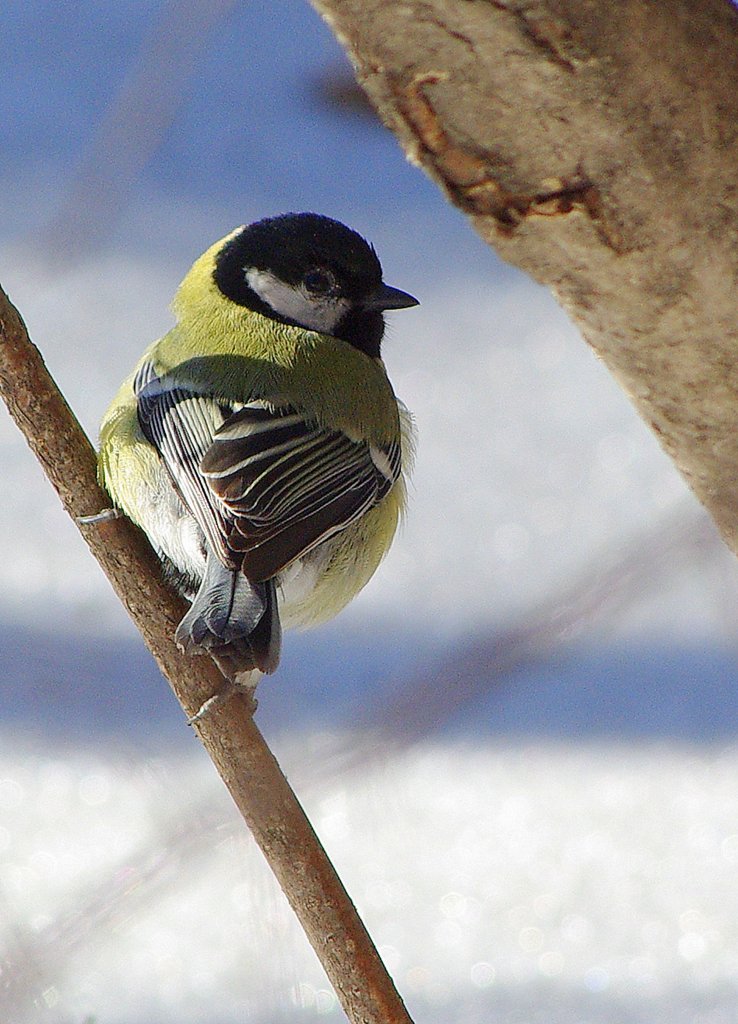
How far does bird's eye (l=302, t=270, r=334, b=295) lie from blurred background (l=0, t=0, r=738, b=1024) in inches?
10.4

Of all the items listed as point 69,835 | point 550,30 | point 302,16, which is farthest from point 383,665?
point 302,16

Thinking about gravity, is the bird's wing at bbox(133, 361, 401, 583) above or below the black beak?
below

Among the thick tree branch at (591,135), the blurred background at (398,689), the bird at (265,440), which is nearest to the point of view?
the thick tree branch at (591,135)

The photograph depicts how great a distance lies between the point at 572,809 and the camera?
2.14 metres

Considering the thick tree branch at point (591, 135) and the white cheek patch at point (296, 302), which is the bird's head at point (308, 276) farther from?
the thick tree branch at point (591, 135)

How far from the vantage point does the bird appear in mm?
1165

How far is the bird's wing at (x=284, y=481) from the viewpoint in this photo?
46.5 inches

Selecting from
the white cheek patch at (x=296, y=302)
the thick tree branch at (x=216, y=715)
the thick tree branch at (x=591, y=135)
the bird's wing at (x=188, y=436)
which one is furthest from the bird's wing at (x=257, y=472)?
the thick tree branch at (x=591, y=135)

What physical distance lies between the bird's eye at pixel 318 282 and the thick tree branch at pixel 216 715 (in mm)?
629

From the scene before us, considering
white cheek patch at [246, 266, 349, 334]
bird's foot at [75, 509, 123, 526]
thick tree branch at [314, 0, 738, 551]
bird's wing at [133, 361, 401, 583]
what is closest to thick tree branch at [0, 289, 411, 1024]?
bird's foot at [75, 509, 123, 526]

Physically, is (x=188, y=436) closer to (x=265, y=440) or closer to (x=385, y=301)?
(x=265, y=440)

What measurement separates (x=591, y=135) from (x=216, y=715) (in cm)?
51

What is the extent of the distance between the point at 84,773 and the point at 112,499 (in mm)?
1114

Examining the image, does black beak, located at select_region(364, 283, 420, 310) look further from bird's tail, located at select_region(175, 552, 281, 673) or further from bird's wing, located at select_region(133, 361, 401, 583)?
bird's tail, located at select_region(175, 552, 281, 673)
